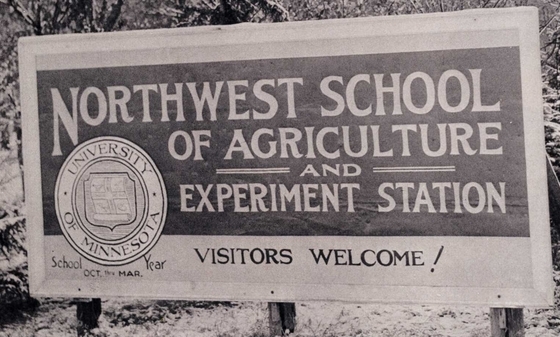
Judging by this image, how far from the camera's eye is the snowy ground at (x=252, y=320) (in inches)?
169

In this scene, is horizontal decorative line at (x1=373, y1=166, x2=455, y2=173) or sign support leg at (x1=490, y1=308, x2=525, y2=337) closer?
horizontal decorative line at (x1=373, y1=166, x2=455, y2=173)

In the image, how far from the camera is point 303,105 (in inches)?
151

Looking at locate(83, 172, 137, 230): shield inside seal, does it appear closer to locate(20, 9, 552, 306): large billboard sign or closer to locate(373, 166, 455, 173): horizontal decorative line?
locate(20, 9, 552, 306): large billboard sign

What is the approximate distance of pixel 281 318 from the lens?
4.32 meters

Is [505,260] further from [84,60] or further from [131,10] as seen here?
[131,10]

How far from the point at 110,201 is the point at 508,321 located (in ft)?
8.64

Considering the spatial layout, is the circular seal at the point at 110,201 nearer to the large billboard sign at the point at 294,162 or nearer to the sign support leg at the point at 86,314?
the large billboard sign at the point at 294,162

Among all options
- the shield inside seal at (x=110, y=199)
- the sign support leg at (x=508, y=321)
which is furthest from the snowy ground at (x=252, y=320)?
the shield inside seal at (x=110, y=199)

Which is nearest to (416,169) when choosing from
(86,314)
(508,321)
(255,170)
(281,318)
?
(255,170)

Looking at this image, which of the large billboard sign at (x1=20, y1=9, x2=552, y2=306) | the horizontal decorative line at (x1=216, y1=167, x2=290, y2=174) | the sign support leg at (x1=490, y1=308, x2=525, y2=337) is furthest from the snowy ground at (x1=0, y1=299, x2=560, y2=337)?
the horizontal decorative line at (x1=216, y1=167, x2=290, y2=174)

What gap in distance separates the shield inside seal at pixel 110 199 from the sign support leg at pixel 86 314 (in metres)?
0.73

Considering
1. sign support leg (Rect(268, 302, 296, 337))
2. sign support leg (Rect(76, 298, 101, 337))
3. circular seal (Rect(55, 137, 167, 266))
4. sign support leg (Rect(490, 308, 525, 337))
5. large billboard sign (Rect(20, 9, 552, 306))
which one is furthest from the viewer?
sign support leg (Rect(76, 298, 101, 337))

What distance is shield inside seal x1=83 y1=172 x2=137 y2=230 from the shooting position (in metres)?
4.11

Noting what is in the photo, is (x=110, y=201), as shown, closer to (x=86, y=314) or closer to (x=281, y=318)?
(x=86, y=314)
